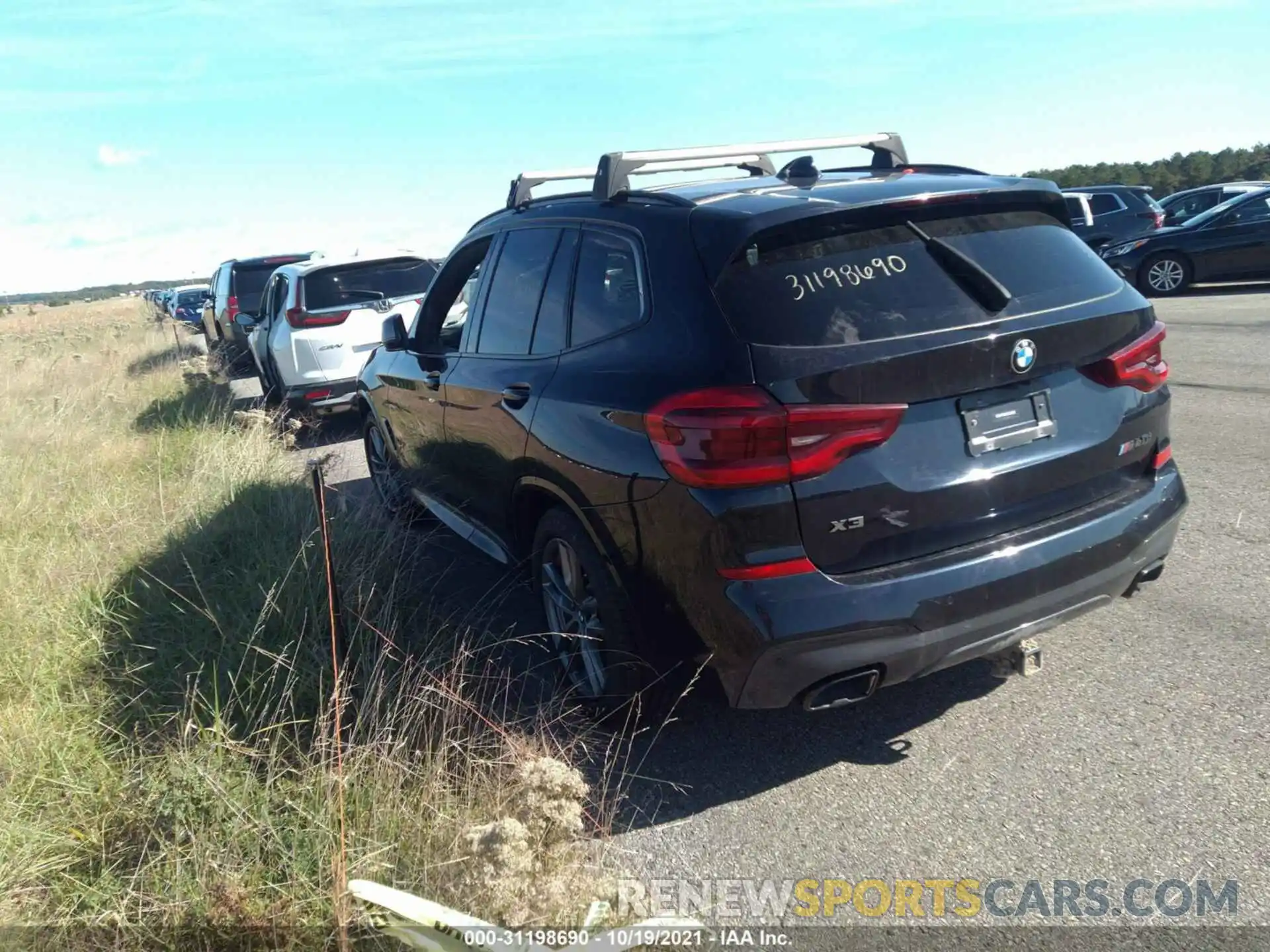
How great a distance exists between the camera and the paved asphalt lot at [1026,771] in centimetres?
294

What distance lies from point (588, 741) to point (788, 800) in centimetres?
80

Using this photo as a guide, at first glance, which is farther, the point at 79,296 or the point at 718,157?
the point at 79,296

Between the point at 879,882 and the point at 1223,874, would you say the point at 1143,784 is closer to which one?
the point at 1223,874

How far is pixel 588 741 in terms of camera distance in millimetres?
3760

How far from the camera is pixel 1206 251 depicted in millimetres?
16203

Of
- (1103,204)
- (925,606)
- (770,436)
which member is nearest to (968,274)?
(770,436)

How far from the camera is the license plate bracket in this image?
3.06 m

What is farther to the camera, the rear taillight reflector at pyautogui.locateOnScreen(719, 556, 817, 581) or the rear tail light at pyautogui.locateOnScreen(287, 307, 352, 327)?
the rear tail light at pyautogui.locateOnScreen(287, 307, 352, 327)

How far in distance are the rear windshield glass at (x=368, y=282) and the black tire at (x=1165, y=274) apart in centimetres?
1209

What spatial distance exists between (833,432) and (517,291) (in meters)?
2.09

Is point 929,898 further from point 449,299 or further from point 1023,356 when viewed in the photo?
point 449,299

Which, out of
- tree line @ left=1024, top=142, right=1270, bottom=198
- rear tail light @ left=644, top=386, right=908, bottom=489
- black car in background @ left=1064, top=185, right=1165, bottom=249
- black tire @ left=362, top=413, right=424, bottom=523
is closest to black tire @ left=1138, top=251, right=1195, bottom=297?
black car in background @ left=1064, top=185, right=1165, bottom=249

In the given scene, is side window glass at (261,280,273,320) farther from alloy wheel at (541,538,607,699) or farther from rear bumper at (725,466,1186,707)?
rear bumper at (725,466,1186,707)

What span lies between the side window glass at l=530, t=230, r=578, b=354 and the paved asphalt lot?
1.54 metres
